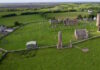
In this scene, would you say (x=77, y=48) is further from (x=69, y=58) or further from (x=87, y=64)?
(x=87, y=64)

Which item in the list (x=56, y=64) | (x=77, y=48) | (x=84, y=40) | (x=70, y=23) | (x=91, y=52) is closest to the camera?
(x=56, y=64)

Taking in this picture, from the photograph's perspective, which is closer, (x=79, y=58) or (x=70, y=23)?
(x=79, y=58)

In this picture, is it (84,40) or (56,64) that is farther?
(84,40)

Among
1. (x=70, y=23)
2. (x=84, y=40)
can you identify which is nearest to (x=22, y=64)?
(x=84, y=40)

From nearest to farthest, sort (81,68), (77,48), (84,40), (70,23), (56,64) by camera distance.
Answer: (81,68), (56,64), (77,48), (84,40), (70,23)

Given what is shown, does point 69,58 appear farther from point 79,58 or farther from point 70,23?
point 70,23

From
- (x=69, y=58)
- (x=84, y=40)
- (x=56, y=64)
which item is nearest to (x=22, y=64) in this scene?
(x=56, y=64)

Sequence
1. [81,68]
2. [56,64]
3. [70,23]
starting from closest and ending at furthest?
1. [81,68]
2. [56,64]
3. [70,23]

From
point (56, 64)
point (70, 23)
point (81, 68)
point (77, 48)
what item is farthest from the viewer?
point (70, 23)
